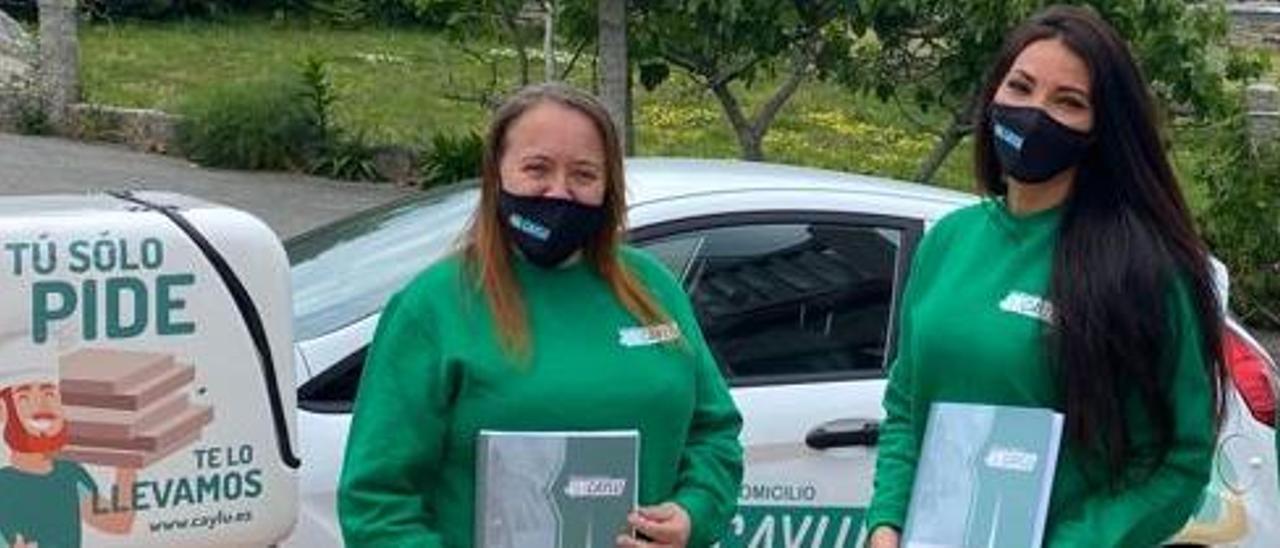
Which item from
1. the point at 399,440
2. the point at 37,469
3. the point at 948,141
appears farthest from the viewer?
the point at 948,141

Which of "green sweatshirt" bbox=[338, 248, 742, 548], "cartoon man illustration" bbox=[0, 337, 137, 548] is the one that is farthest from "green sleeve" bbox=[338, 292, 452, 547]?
"cartoon man illustration" bbox=[0, 337, 137, 548]

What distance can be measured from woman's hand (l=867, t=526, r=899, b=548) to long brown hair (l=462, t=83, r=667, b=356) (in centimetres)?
45

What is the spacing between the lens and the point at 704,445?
3.49 meters

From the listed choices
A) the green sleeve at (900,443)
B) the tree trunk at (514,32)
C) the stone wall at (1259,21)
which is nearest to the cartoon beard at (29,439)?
the green sleeve at (900,443)

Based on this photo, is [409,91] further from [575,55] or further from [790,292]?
[790,292]

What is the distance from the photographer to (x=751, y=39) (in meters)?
10.0

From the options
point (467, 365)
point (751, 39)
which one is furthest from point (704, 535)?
point (751, 39)

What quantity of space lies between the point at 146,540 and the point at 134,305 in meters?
0.37

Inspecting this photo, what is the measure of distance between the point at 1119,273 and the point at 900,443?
0.43 metres

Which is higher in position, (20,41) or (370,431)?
(370,431)

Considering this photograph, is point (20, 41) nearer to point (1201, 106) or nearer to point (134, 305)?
point (1201, 106)

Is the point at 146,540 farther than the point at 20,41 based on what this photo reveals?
No

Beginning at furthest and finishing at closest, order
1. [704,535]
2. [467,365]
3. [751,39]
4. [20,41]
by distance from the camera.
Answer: [20,41], [751,39], [704,535], [467,365]

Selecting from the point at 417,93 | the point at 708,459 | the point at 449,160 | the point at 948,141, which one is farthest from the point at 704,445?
the point at 417,93
